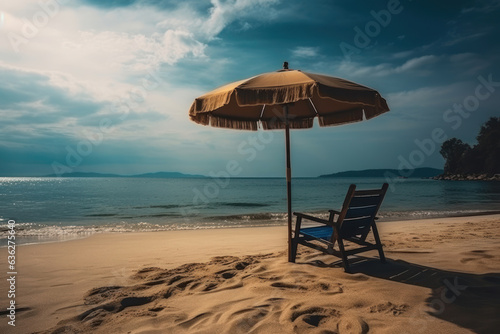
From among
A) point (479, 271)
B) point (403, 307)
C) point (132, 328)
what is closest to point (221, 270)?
point (132, 328)

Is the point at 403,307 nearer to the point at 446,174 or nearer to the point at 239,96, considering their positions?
the point at 239,96

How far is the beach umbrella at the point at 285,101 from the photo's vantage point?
3512 mm

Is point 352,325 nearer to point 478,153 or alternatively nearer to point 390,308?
point 390,308

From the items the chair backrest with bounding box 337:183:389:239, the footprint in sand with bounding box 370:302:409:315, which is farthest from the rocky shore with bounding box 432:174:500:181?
the footprint in sand with bounding box 370:302:409:315

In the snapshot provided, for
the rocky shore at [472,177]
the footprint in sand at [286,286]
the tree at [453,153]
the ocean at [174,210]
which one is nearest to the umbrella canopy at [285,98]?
the footprint in sand at [286,286]

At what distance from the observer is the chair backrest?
408 centimetres

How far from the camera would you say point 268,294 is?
329cm

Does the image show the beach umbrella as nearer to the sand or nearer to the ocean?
the sand

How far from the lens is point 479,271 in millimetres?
3975

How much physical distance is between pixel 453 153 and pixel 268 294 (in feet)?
355

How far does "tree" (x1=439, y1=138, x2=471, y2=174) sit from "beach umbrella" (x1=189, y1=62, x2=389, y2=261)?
331ft

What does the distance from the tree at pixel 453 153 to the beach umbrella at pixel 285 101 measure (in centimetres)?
10104

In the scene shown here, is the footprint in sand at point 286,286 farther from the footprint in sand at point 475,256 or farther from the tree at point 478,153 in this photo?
the tree at point 478,153

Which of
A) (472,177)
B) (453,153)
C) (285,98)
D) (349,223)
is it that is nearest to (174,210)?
→ (349,223)
